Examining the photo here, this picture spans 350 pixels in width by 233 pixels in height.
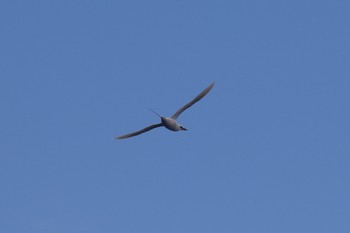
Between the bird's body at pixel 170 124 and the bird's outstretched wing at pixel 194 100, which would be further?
the bird's outstretched wing at pixel 194 100

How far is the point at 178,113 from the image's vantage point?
173m

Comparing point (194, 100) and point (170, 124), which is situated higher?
point (194, 100)

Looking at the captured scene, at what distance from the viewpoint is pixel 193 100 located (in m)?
174

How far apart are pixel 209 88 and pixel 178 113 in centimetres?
370

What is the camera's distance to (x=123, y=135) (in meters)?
176

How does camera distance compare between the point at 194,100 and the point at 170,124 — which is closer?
the point at 170,124

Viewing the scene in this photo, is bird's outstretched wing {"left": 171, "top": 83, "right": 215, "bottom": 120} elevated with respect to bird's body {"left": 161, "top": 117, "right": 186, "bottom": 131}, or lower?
elevated

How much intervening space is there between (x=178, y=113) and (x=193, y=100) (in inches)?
75.6

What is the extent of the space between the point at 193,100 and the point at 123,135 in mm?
7109

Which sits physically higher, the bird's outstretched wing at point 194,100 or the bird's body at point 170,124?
the bird's outstretched wing at point 194,100

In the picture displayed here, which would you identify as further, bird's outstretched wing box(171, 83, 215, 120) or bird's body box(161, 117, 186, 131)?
bird's outstretched wing box(171, 83, 215, 120)

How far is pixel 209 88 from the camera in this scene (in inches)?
6850

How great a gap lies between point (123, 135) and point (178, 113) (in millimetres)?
5957
